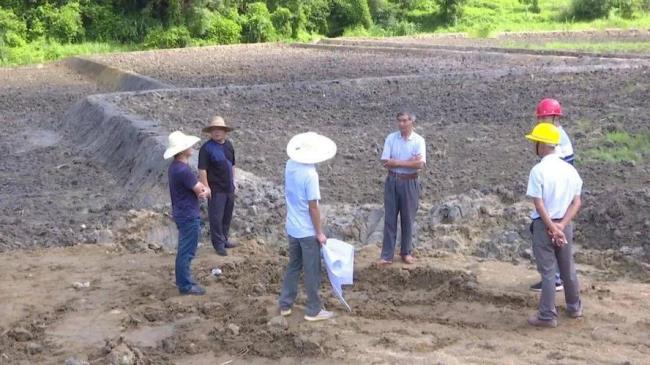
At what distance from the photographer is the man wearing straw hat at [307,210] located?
647 centimetres

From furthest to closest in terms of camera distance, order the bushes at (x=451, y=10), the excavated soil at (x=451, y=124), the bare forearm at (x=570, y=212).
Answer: the bushes at (x=451, y=10)
the excavated soil at (x=451, y=124)
the bare forearm at (x=570, y=212)

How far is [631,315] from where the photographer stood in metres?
6.54

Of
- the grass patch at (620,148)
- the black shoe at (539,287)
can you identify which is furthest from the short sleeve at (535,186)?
the grass patch at (620,148)

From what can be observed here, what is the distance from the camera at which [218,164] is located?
28.2 feet

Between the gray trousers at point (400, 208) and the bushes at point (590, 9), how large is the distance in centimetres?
3997

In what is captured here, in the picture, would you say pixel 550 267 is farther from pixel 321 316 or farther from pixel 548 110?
pixel 321 316

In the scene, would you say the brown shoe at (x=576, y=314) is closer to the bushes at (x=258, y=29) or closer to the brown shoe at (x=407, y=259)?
the brown shoe at (x=407, y=259)

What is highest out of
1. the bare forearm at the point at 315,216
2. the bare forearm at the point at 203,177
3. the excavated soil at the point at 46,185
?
the bare forearm at the point at 315,216

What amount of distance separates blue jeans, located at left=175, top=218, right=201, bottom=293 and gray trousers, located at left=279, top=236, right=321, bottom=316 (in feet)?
3.73

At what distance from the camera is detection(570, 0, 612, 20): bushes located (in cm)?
4441

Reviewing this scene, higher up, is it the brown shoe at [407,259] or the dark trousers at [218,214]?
the dark trousers at [218,214]

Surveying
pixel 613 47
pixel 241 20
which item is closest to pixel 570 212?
pixel 613 47

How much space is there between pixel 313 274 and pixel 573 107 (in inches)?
395

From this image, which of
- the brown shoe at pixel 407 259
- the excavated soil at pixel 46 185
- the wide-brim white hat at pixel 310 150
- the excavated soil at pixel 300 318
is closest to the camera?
the excavated soil at pixel 300 318
